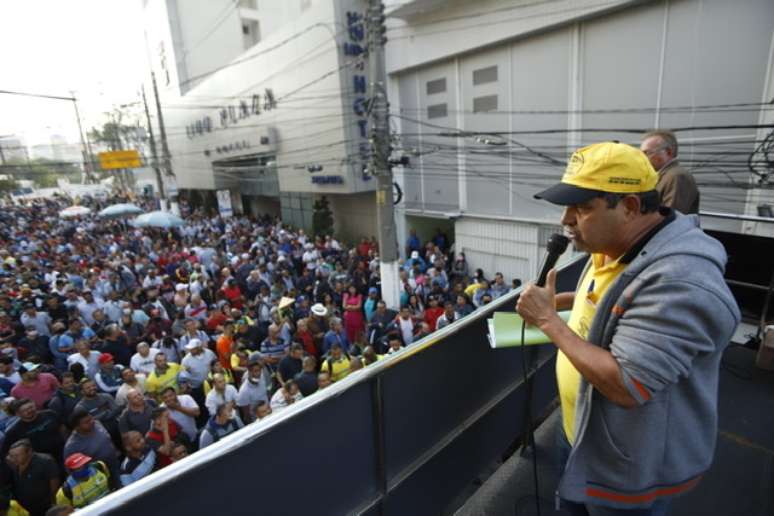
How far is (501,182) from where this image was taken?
41.5ft

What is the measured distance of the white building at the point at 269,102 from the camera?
1593 cm

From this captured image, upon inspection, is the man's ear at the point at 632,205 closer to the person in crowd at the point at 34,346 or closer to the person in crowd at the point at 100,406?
the person in crowd at the point at 100,406

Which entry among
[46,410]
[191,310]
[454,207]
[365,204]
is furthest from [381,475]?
[365,204]

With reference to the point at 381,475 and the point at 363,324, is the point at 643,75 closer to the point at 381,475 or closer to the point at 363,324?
the point at 363,324

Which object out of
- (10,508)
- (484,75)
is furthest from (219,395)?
(484,75)

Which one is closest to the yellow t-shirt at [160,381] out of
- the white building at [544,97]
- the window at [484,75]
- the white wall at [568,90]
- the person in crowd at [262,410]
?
the person in crowd at [262,410]

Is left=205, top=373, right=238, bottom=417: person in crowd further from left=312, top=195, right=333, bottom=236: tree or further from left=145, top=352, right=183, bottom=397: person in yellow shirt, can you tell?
left=312, top=195, right=333, bottom=236: tree

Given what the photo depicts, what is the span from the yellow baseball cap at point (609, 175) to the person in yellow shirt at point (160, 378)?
5.75m

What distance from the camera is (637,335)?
3.46 ft

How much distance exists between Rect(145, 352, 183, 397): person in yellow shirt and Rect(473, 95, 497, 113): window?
36.5ft

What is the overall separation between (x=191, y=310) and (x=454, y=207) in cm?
932

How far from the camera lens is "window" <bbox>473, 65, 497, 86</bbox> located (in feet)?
39.6

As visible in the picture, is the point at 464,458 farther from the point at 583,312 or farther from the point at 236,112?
the point at 236,112

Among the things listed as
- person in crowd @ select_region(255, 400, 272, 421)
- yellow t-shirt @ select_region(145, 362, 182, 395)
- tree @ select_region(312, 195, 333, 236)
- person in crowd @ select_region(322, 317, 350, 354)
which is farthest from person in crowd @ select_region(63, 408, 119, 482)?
tree @ select_region(312, 195, 333, 236)
